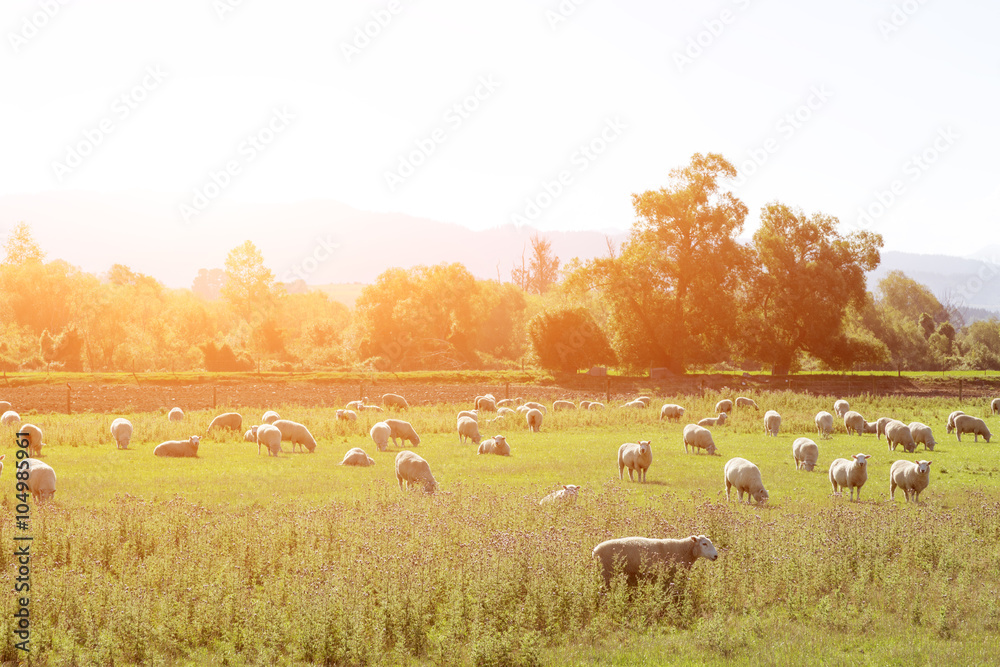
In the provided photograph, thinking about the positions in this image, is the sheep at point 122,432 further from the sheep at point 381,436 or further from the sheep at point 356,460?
the sheep at point 356,460

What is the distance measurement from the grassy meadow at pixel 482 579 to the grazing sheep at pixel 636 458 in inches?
58.9

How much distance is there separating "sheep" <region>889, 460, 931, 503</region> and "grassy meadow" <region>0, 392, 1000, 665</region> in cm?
49

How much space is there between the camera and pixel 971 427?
100ft

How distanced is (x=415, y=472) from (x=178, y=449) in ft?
34.7

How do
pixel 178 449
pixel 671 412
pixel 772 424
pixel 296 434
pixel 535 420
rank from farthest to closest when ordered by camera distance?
pixel 671 412 → pixel 535 420 → pixel 772 424 → pixel 296 434 → pixel 178 449

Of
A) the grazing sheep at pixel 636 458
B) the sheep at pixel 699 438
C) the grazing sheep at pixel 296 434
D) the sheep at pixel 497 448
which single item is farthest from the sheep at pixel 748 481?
the grazing sheep at pixel 296 434

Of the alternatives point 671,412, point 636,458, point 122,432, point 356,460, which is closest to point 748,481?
point 636,458

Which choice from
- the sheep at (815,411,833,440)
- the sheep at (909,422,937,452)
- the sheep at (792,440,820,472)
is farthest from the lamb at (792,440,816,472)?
the sheep at (815,411,833,440)

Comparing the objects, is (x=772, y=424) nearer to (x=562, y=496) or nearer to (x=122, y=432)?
(x=562, y=496)

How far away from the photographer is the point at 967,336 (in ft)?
381

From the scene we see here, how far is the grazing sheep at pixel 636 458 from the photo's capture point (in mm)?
19828

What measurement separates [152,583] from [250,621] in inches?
87.7

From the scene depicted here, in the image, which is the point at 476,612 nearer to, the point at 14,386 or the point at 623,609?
the point at 623,609

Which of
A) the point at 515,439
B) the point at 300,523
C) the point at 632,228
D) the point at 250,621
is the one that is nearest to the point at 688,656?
the point at 250,621
